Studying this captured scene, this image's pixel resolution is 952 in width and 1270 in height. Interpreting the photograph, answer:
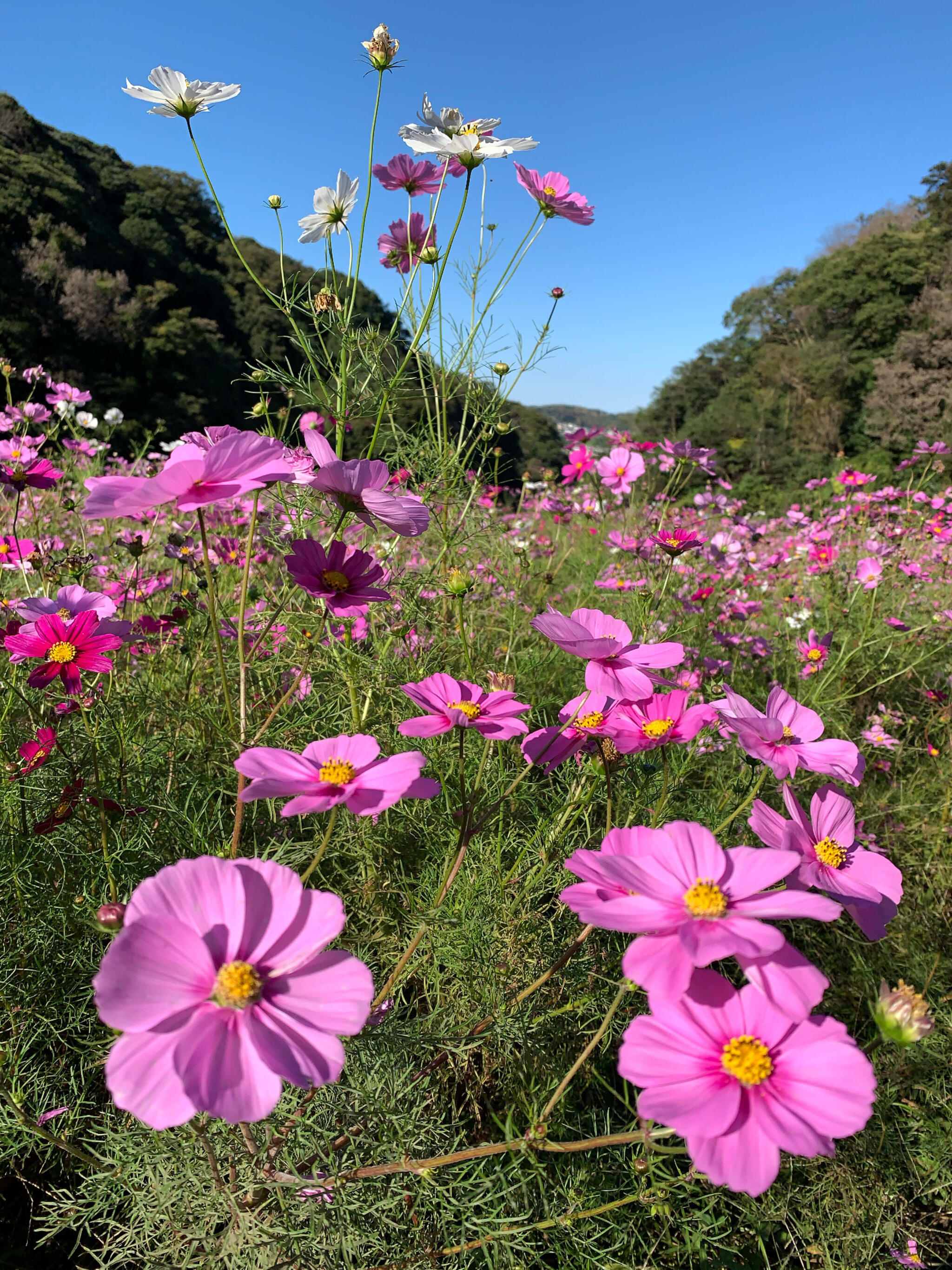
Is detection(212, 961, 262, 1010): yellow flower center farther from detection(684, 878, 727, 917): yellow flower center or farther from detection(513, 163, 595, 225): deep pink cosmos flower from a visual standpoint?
detection(513, 163, 595, 225): deep pink cosmos flower

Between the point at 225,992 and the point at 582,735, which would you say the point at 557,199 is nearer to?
the point at 582,735

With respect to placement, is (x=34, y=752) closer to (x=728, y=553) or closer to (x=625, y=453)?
(x=625, y=453)

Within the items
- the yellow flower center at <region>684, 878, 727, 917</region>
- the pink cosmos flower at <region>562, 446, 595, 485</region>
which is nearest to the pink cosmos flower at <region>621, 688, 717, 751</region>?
the yellow flower center at <region>684, 878, 727, 917</region>

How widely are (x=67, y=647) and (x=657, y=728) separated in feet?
2.27

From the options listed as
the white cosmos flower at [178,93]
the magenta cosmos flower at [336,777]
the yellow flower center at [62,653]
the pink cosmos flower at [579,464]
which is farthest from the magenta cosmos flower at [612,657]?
the pink cosmos flower at [579,464]

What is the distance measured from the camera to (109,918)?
18.3 inches

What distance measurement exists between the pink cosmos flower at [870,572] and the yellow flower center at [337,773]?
6.51 ft

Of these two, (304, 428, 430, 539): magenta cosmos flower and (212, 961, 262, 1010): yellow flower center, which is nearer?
(212, 961, 262, 1010): yellow flower center

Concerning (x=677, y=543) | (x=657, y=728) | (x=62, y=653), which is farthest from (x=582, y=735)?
(x=677, y=543)

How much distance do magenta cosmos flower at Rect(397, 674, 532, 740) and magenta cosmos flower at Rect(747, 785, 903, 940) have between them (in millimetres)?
243

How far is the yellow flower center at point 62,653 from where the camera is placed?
0.77 m

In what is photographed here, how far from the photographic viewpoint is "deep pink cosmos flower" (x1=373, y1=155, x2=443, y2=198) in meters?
1.38

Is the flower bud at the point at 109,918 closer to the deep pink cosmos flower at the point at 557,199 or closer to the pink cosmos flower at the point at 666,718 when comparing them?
the pink cosmos flower at the point at 666,718

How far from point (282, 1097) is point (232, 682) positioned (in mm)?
921
